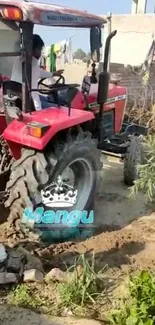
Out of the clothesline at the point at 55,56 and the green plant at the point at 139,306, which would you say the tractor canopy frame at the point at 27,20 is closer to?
the green plant at the point at 139,306

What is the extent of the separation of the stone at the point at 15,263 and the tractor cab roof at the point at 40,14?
1902mm

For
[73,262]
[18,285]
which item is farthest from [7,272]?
[73,262]

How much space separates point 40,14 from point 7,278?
2.13 metres

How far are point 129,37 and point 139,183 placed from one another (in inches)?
374

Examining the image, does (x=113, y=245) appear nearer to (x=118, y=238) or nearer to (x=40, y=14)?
(x=118, y=238)

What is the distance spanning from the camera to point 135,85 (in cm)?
995

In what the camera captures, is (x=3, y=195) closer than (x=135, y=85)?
Yes

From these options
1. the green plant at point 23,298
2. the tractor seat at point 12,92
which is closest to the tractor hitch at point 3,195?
the tractor seat at point 12,92

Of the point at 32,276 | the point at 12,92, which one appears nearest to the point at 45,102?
the point at 12,92

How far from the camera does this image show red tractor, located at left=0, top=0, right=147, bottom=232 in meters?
3.88

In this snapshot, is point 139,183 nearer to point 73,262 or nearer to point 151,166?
point 151,166

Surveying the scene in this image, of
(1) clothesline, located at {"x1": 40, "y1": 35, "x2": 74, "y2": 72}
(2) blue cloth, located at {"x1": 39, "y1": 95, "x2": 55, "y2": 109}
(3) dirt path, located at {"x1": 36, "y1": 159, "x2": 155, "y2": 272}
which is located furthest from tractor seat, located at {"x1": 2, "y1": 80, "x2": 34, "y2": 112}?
(1) clothesline, located at {"x1": 40, "y1": 35, "x2": 74, "y2": 72}

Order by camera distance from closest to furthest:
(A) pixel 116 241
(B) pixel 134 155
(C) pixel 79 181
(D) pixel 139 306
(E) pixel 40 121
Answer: (D) pixel 139 306, (E) pixel 40 121, (A) pixel 116 241, (C) pixel 79 181, (B) pixel 134 155

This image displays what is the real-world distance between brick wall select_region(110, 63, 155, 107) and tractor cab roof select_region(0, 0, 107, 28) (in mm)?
5336
